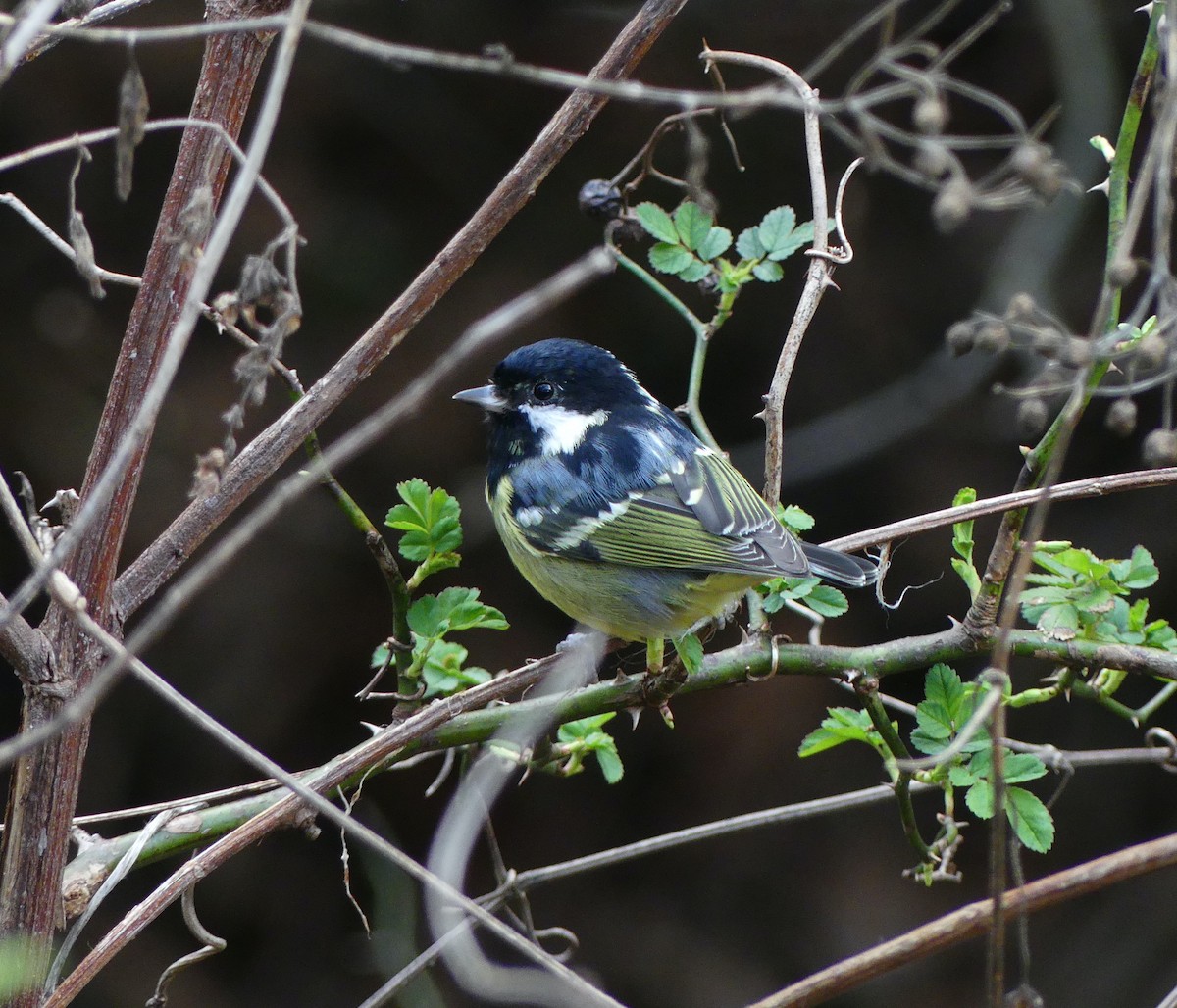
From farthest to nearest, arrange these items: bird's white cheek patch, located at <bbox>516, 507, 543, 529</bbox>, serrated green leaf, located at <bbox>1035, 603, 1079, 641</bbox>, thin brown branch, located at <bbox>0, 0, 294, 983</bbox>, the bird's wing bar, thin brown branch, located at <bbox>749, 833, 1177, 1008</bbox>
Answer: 1. bird's white cheek patch, located at <bbox>516, 507, 543, 529</bbox>
2. the bird's wing bar
3. serrated green leaf, located at <bbox>1035, 603, 1079, 641</bbox>
4. thin brown branch, located at <bbox>0, 0, 294, 983</bbox>
5. thin brown branch, located at <bbox>749, 833, 1177, 1008</bbox>

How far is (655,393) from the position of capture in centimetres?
436

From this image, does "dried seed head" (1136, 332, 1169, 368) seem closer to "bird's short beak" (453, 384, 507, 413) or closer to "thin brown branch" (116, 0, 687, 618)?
"thin brown branch" (116, 0, 687, 618)

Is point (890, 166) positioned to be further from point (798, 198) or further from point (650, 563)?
point (798, 198)

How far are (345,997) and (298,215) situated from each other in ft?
8.66

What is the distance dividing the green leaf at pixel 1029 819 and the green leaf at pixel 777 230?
95cm

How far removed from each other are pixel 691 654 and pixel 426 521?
0.49m

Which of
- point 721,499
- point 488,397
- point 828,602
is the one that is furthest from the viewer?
point 488,397

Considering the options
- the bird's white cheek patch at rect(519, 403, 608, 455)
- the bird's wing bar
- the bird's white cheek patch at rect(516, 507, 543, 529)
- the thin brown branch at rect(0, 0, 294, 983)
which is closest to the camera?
the thin brown branch at rect(0, 0, 294, 983)

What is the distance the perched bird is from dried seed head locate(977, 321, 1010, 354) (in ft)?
4.36

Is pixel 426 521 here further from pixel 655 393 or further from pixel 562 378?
pixel 655 393

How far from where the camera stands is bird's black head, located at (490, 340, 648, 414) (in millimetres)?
3000

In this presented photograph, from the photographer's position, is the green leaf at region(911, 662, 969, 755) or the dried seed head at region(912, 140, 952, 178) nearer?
the dried seed head at region(912, 140, 952, 178)

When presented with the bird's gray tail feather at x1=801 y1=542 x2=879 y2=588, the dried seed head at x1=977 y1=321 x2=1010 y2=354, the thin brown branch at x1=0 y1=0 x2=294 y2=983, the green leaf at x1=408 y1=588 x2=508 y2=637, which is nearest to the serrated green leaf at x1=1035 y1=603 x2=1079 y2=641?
the bird's gray tail feather at x1=801 y1=542 x2=879 y2=588

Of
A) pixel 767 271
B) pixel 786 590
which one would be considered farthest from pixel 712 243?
pixel 786 590
